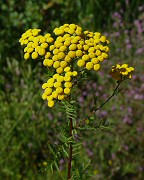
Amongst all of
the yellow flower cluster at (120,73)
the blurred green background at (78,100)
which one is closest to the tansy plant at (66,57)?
the yellow flower cluster at (120,73)

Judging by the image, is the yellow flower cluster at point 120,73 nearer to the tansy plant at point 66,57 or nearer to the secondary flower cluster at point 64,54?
the tansy plant at point 66,57

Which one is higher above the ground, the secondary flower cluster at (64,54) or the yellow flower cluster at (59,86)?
the secondary flower cluster at (64,54)

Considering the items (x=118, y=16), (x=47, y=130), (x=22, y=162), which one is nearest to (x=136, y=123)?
(x=47, y=130)

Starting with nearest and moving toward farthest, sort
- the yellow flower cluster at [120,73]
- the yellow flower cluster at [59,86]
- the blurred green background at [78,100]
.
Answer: the yellow flower cluster at [59,86] < the yellow flower cluster at [120,73] < the blurred green background at [78,100]

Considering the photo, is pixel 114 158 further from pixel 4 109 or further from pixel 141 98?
pixel 4 109

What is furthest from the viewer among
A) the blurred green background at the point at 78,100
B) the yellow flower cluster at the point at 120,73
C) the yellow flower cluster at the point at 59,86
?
the blurred green background at the point at 78,100

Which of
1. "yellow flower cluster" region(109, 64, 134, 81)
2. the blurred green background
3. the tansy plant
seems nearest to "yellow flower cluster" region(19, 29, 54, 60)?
the tansy plant

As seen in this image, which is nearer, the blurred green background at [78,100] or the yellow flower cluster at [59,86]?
the yellow flower cluster at [59,86]
